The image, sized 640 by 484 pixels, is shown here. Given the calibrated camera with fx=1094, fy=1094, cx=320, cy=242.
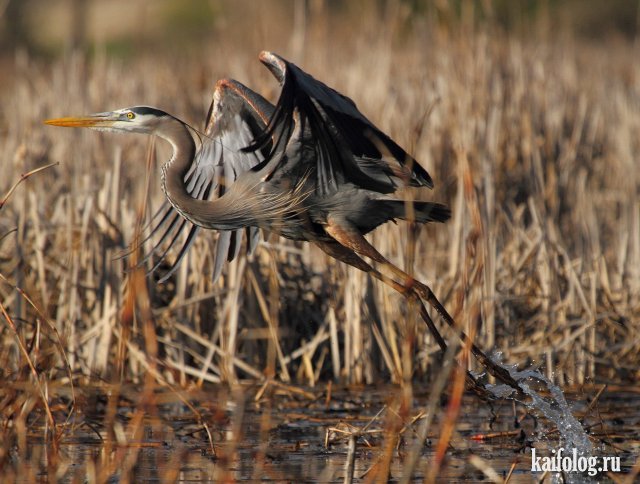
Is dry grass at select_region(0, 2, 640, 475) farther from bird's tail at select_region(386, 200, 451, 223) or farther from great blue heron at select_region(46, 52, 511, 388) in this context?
great blue heron at select_region(46, 52, 511, 388)

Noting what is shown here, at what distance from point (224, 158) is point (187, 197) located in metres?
0.58

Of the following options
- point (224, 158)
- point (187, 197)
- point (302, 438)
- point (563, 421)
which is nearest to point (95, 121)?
point (187, 197)

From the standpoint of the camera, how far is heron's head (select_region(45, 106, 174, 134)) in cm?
471

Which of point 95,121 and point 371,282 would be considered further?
point 371,282

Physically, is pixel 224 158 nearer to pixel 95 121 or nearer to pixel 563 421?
pixel 95 121

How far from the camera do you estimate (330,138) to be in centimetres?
461

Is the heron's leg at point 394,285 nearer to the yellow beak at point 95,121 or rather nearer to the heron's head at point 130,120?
the heron's head at point 130,120

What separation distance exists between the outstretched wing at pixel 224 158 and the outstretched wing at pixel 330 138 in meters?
0.23

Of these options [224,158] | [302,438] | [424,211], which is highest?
[224,158]

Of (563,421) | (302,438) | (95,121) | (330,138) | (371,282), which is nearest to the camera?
(563,421)

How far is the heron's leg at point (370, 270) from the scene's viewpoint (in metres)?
4.66

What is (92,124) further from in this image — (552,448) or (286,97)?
(552,448)

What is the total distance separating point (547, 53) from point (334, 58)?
1.83 m

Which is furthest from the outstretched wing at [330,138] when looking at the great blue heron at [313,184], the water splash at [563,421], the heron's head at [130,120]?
the water splash at [563,421]
